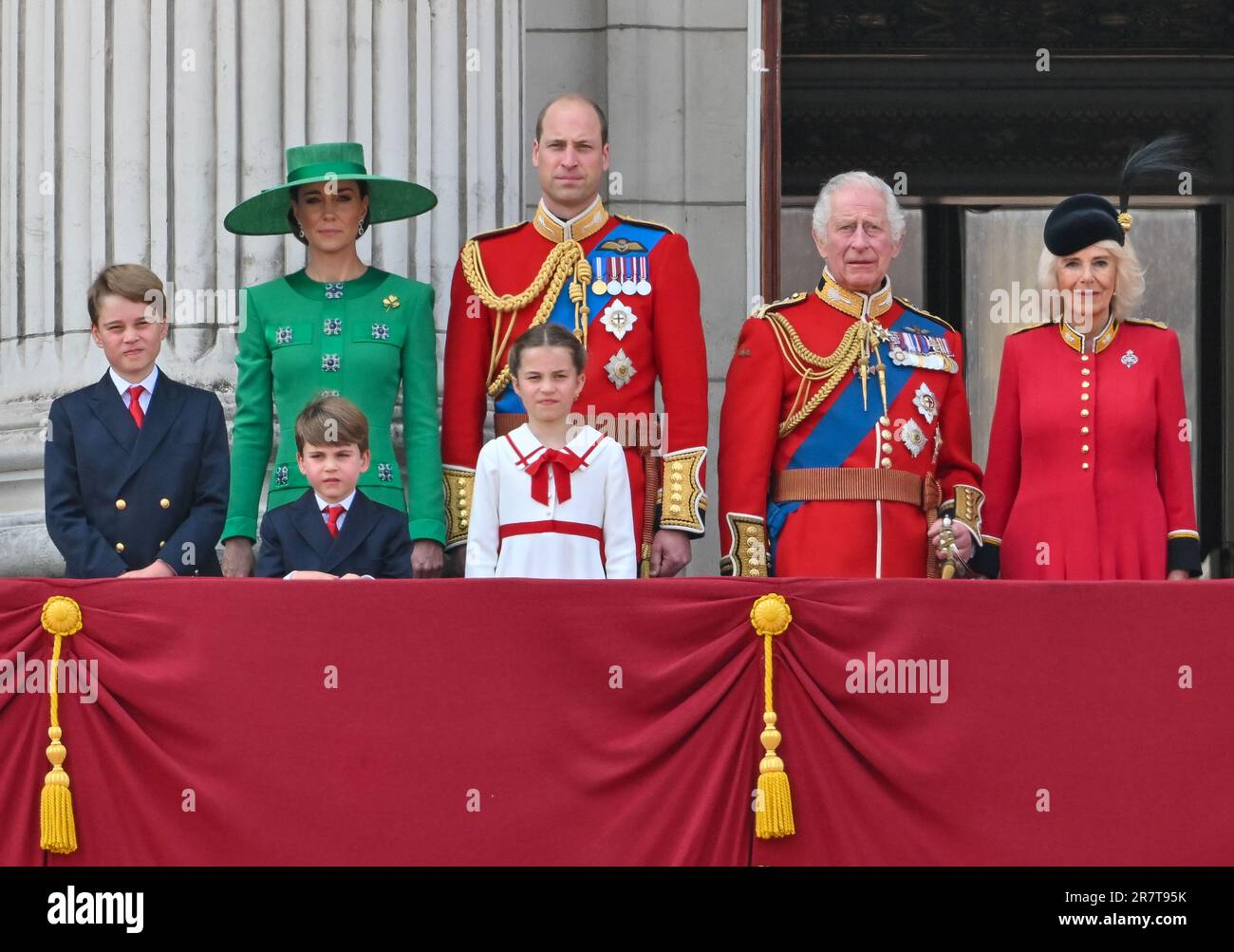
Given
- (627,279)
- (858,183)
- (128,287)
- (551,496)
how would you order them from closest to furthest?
(551,496)
(128,287)
(858,183)
(627,279)

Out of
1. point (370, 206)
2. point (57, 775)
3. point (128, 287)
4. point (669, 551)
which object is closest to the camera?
point (57, 775)

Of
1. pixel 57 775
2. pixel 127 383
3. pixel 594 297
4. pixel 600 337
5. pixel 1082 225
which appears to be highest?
pixel 1082 225

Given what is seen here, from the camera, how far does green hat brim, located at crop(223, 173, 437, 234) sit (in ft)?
24.2

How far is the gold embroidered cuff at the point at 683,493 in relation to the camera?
22.4 feet

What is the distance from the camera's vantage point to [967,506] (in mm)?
7008

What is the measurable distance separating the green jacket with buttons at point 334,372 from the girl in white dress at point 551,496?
44 centimetres

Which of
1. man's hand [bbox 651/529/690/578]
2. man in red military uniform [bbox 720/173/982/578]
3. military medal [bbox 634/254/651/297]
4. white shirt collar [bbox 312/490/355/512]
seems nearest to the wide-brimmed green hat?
military medal [bbox 634/254/651/297]

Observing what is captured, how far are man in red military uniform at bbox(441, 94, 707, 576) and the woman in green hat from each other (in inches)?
4.1

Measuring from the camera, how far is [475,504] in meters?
6.50

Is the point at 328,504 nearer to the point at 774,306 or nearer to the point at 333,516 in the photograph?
the point at 333,516

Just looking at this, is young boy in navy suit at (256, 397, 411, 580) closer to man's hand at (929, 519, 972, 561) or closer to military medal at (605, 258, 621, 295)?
military medal at (605, 258, 621, 295)

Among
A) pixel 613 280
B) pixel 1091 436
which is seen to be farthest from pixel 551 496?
pixel 1091 436

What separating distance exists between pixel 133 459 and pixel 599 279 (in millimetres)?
1376

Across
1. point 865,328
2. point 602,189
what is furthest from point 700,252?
point 865,328
